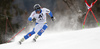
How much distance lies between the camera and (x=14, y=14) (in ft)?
52.6

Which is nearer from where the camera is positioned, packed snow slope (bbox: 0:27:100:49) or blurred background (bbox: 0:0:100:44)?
packed snow slope (bbox: 0:27:100:49)

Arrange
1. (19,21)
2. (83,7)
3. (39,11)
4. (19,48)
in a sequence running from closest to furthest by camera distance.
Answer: (19,48) < (39,11) < (83,7) < (19,21)

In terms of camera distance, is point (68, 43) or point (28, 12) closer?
point (68, 43)

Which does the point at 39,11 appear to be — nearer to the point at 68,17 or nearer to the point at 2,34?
the point at 68,17

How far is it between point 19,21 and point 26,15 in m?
1.23

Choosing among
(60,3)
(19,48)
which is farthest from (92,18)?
(19,48)

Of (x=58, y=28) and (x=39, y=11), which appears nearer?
(x=39, y=11)

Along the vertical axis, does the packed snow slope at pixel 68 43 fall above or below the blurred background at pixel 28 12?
below

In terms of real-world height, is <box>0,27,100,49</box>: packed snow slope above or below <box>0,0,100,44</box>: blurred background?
below

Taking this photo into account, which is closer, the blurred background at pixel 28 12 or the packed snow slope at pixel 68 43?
the packed snow slope at pixel 68 43

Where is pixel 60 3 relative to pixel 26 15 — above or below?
above

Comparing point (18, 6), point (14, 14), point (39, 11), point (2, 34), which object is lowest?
point (2, 34)


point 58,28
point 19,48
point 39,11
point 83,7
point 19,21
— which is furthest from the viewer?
point 19,21

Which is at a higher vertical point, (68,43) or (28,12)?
(28,12)
